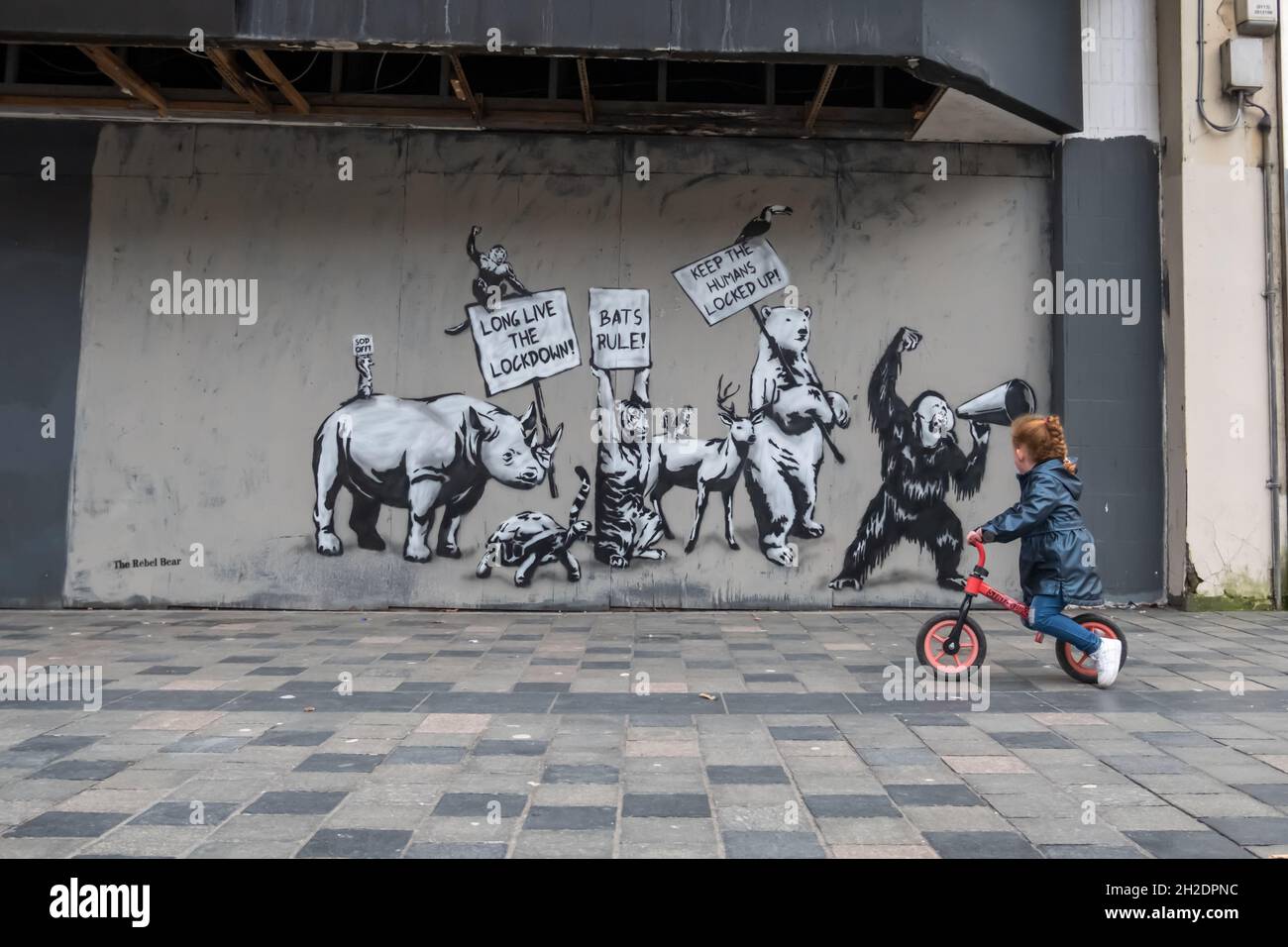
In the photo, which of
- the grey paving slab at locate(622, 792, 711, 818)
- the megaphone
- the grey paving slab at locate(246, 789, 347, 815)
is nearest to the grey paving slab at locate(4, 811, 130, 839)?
the grey paving slab at locate(246, 789, 347, 815)

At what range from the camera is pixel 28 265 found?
31.8 feet

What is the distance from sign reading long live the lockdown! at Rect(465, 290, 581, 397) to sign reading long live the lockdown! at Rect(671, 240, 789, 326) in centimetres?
122

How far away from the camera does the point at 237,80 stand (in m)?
8.83

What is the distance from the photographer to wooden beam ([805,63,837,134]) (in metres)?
8.54

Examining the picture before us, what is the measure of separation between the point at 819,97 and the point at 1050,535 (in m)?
4.63

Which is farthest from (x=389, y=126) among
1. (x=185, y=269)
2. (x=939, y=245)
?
(x=939, y=245)

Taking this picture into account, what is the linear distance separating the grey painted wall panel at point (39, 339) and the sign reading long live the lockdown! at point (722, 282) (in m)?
5.66

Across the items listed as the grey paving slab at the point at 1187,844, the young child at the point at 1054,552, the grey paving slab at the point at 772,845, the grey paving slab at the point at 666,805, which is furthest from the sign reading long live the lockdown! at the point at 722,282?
the grey paving slab at the point at 1187,844

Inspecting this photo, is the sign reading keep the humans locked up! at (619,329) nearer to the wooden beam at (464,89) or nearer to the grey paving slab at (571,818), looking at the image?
the wooden beam at (464,89)

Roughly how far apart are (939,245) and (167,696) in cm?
764

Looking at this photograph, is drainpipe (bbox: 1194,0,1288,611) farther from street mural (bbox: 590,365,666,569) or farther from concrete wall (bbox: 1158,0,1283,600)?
street mural (bbox: 590,365,666,569)

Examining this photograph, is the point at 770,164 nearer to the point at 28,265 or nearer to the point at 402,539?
the point at 402,539
